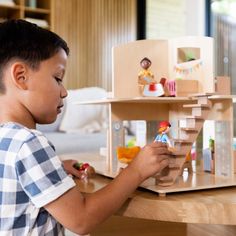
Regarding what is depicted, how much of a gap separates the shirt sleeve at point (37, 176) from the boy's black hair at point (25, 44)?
0.14 m

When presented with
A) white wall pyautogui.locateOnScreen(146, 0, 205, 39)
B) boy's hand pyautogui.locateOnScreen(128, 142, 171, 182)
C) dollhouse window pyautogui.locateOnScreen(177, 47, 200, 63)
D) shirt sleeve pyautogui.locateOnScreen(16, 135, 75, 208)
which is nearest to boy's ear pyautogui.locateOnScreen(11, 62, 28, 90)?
shirt sleeve pyautogui.locateOnScreen(16, 135, 75, 208)

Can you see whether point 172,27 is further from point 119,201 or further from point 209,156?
point 119,201

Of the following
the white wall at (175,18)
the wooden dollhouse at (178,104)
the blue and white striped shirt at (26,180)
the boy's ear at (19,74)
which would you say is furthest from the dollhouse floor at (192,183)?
the white wall at (175,18)

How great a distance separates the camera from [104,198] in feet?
1.96

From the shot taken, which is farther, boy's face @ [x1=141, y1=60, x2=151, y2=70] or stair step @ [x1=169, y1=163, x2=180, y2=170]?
boy's face @ [x1=141, y1=60, x2=151, y2=70]

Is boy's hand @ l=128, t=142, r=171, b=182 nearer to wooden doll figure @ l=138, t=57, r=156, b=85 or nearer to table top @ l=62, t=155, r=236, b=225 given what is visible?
table top @ l=62, t=155, r=236, b=225

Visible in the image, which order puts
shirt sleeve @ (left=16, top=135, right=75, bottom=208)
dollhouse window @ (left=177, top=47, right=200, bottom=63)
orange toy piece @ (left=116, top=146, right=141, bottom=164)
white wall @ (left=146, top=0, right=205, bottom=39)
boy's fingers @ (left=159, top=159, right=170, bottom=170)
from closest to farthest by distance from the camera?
1. shirt sleeve @ (left=16, top=135, right=75, bottom=208)
2. boy's fingers @ (left=159, top=159, right=170, bottom=170)
3. orange toy piece @ (left=116, top=146, right=141, bottom=164)
4. dollhouse window @ (left=177, top=47, right=200, bottom=63)
5. white wall @ (left=146, top=0, right=205, bottom=39)

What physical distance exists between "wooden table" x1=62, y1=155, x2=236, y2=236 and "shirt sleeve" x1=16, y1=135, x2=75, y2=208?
146 mm

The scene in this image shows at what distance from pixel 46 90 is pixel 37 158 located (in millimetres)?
131

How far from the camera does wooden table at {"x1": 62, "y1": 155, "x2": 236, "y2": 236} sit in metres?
0.58

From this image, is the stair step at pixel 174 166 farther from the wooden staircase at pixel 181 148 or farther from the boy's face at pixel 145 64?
the boy's face at pixel 145 64

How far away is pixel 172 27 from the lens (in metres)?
3.26

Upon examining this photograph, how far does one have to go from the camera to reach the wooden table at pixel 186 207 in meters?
0.58

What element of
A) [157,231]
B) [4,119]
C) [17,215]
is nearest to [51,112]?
[4,119]
